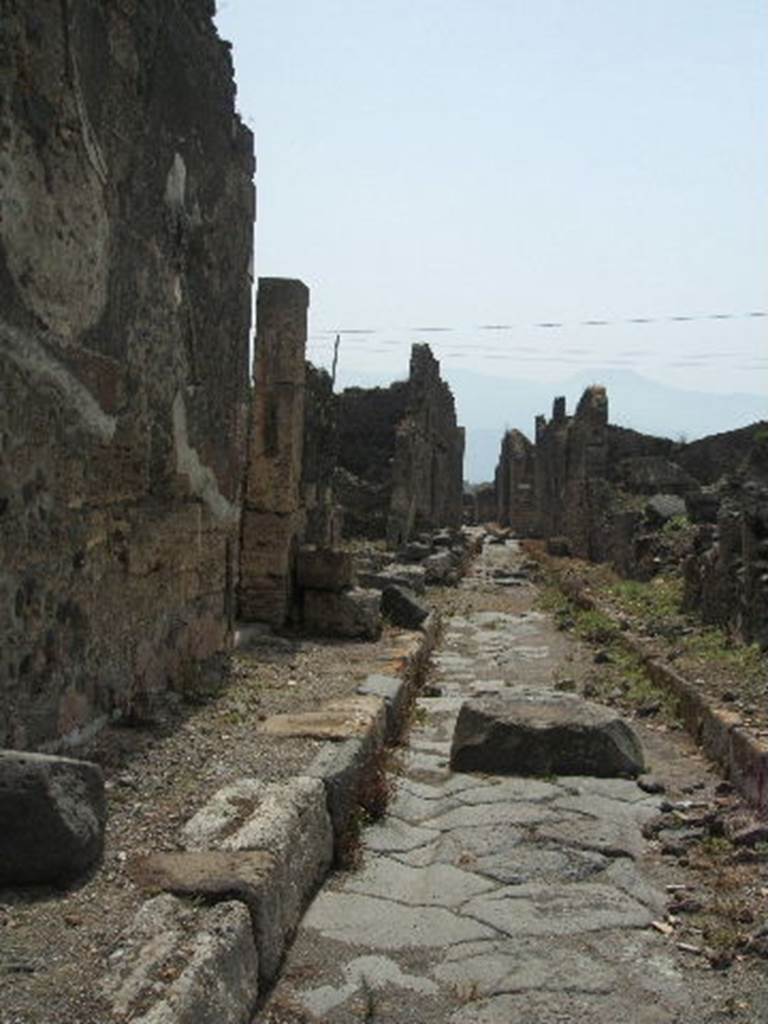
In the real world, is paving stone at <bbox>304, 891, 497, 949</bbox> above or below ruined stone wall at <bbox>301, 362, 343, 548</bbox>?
below

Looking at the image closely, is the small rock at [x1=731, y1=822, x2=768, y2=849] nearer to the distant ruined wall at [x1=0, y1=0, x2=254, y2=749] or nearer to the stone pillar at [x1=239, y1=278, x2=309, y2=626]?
the distant ruined wall at [x1=0, y1=0, x2=254, y2=749]

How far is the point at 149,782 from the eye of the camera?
388 cm

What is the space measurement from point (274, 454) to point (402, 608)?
1.83 meters

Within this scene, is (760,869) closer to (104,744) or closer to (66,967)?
(104,744)

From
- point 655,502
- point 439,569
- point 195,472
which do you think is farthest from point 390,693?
point 655,502

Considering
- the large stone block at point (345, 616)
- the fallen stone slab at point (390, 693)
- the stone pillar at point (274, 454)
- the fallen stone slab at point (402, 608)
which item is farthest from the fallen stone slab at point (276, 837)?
the fallen stone slab at point (402, 608)

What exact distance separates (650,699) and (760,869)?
11.3 ft

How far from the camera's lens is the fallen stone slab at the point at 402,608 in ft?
31.3

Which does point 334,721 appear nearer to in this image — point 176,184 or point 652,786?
point 652,786

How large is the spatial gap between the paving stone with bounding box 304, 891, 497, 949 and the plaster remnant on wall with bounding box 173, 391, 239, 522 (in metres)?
2.38

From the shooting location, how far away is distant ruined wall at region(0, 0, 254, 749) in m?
3.56

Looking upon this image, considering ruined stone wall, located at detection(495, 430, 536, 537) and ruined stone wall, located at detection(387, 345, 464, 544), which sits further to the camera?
ruined stone wall, located at detection(495, 430, 536, 537)

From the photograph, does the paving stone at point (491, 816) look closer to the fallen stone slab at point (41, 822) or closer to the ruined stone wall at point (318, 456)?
the fallen stone slab at point (41, 822)

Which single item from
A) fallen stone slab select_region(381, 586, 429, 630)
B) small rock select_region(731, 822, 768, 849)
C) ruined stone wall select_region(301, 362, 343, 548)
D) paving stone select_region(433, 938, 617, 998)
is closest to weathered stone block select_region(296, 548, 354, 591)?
ruined stone wall select_region(301, 362, 343, 548)
